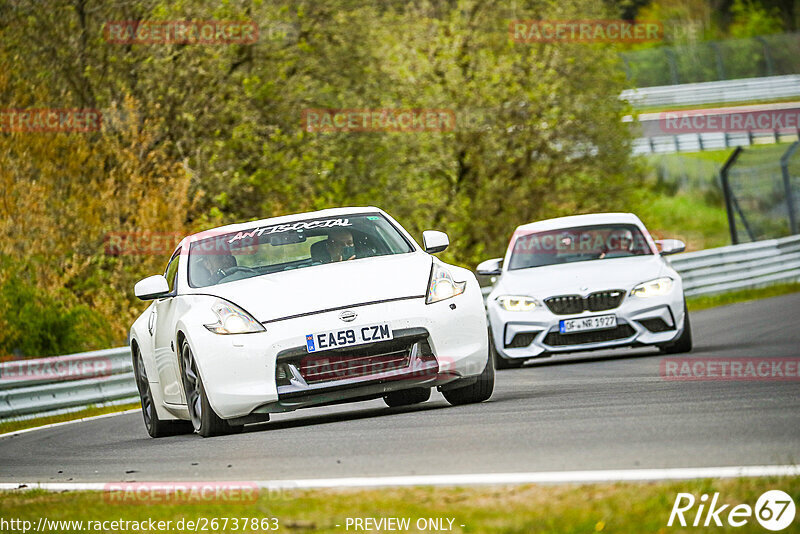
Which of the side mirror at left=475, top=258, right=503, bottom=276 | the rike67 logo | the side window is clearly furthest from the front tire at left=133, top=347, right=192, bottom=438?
the rike67 logo

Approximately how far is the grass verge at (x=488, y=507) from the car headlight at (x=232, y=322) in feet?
8.20

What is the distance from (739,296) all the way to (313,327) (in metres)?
16.8

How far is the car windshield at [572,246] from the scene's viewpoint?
14.5 metres

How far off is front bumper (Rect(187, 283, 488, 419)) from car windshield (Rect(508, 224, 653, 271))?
5508 mm

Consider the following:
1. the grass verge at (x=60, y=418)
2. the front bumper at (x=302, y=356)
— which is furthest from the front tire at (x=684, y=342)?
the grass verge at (x=60, y=418)

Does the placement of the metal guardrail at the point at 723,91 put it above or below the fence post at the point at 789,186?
below

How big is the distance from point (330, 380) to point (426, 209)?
24.4m

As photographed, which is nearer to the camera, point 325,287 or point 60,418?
point 325,287

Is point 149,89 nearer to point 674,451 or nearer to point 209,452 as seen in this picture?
point 209,452

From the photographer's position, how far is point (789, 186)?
27156mm

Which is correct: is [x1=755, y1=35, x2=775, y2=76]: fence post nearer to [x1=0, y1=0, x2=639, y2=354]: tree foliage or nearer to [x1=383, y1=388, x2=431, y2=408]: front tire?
[x1=0, y1=0, x2=639, y2=354]: tree foliage

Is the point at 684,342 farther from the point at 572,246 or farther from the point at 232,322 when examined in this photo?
the point at 232,322

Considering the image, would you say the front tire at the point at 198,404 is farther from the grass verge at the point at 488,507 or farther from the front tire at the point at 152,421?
the grass verge at the point at 488,507

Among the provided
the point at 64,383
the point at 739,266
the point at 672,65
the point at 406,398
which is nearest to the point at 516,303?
the point at 406,398
